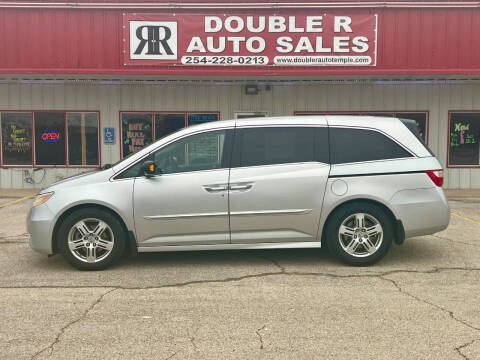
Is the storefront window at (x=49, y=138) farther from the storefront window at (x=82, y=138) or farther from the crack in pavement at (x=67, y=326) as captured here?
the crack in pavement at (x=67, y=326)

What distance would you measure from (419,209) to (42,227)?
445 centimetres

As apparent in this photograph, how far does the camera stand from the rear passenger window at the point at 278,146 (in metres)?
5.55

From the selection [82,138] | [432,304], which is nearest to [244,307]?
[432,304]

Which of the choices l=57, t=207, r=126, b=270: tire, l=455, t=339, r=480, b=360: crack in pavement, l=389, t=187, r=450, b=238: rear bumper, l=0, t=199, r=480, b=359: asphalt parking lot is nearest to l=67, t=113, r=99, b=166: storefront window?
l=0, t=199, r=480, b=359: asphalt parking lot

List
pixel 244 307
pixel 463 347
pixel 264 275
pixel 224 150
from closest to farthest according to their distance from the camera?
pixel 463 347 → pixel 244 307 → pixel 264 275 → pixel 224 150

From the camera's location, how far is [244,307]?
14.0ft

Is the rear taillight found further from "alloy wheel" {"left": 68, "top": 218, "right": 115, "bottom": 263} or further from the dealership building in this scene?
the dealership building

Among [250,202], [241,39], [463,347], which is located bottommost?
[463,347]

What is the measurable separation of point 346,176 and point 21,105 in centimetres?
1133

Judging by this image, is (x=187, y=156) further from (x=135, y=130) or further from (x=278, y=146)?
(x=135, y=130)

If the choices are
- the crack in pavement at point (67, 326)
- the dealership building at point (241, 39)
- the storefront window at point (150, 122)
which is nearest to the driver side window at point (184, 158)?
the crack in pavement at point (67, 326)

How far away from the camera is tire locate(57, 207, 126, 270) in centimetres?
536

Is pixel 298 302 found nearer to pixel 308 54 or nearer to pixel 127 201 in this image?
pixel 127 201

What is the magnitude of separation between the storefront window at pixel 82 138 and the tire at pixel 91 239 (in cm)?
885
